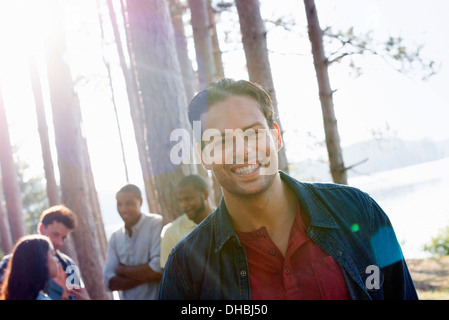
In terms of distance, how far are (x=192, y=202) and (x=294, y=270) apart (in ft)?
8.06

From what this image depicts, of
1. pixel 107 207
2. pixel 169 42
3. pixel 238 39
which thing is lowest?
pixel 107 207

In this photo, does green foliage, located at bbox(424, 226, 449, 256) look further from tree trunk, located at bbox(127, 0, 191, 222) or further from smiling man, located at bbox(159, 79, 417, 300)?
smiling man, located at bbox(159, 79, 417, 300)

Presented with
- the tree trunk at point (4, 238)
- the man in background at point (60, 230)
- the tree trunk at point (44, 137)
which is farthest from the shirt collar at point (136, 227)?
the tree trunk at point (4, 238)

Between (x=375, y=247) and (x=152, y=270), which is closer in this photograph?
(x=375, y=247)

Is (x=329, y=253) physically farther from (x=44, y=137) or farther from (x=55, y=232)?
(x=44, y=137)

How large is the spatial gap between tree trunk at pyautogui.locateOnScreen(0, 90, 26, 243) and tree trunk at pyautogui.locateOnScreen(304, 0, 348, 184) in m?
11.7

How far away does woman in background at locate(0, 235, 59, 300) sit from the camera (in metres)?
3.54

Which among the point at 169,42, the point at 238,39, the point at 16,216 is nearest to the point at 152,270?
the point at 169,42

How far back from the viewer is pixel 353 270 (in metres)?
1.79

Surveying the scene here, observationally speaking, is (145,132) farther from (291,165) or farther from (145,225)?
(291,165)

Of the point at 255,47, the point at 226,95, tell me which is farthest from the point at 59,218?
the point at 226,95

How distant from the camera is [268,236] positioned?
1.95m

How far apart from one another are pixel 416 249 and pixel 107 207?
159292mm

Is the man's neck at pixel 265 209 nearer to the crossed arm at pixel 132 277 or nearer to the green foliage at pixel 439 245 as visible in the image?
the crossed arm at pixel 132 277
